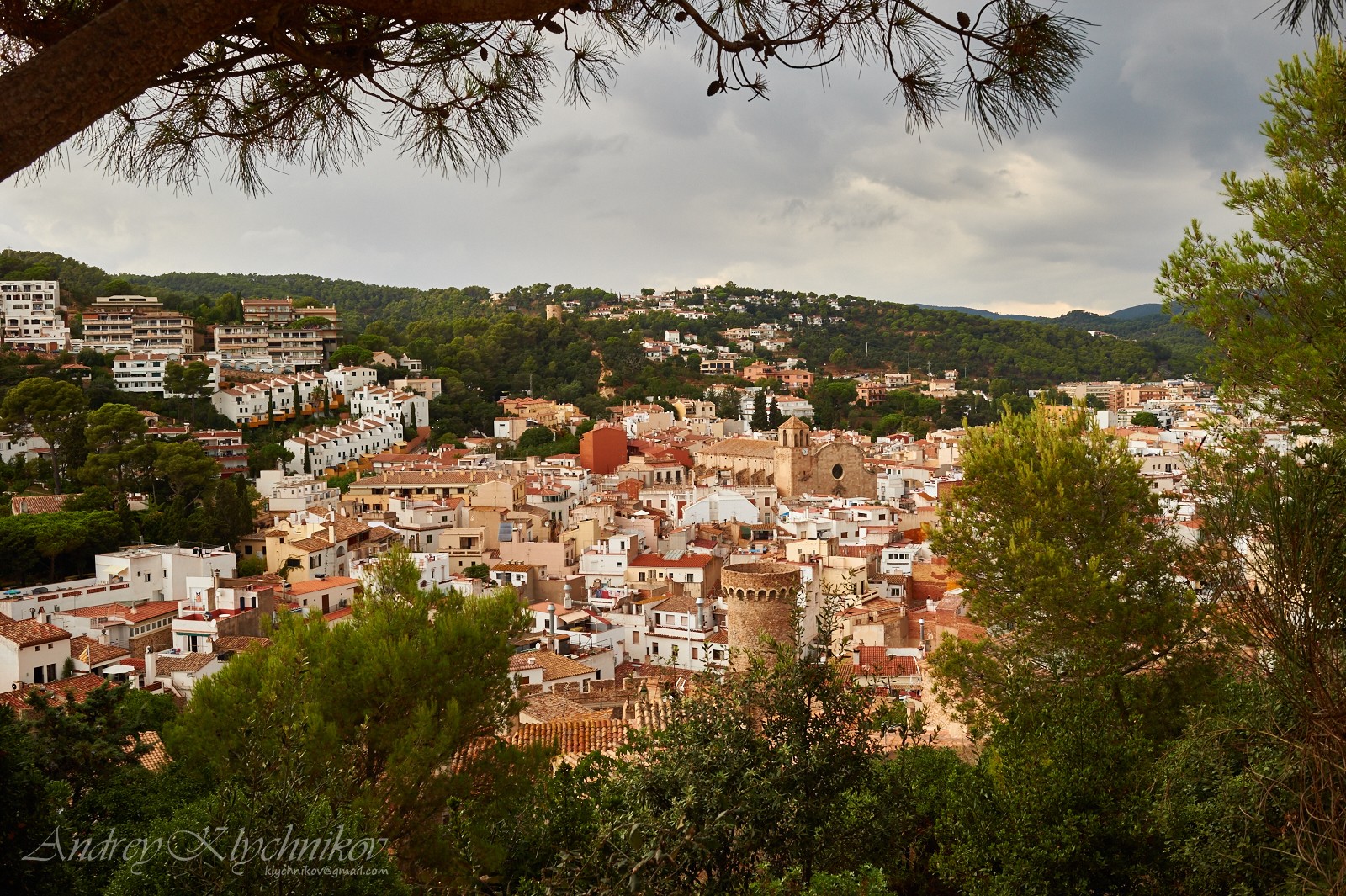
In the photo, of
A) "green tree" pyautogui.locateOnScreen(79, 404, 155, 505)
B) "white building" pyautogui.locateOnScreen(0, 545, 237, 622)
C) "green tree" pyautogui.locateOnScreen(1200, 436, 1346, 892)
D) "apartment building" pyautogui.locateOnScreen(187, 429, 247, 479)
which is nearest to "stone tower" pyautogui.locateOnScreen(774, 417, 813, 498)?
"apartment building" pyautogui.locateOnScreen(187, 429, 247, 479)

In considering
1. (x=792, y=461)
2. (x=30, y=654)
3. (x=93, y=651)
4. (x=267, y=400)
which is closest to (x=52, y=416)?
(x=267, y=400)

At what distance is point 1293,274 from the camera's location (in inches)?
196

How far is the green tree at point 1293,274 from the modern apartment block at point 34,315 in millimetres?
45341

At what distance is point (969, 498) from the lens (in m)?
8.05

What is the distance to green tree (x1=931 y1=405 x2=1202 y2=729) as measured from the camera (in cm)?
690

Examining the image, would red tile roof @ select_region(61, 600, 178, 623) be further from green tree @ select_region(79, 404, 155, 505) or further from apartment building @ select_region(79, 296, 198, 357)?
apartment building @ select_region(79, 296, 198, 357)

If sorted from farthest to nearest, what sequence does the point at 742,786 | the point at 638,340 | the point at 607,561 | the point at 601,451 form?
the point at 638,340, the point at 601,451, the point at 607,561, the point at 742,786

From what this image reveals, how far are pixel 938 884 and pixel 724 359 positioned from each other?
67.5 meters

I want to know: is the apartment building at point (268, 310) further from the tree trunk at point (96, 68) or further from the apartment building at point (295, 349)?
the tree trunk at point (96, 68)

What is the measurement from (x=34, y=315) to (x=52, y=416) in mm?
22203

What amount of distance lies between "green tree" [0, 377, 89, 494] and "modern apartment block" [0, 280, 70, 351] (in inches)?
538

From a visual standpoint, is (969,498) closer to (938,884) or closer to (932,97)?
(938,884)

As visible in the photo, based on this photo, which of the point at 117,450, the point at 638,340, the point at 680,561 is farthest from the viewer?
the point at 638,340

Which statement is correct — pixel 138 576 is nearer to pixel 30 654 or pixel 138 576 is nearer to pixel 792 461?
A: pixel 30 654
